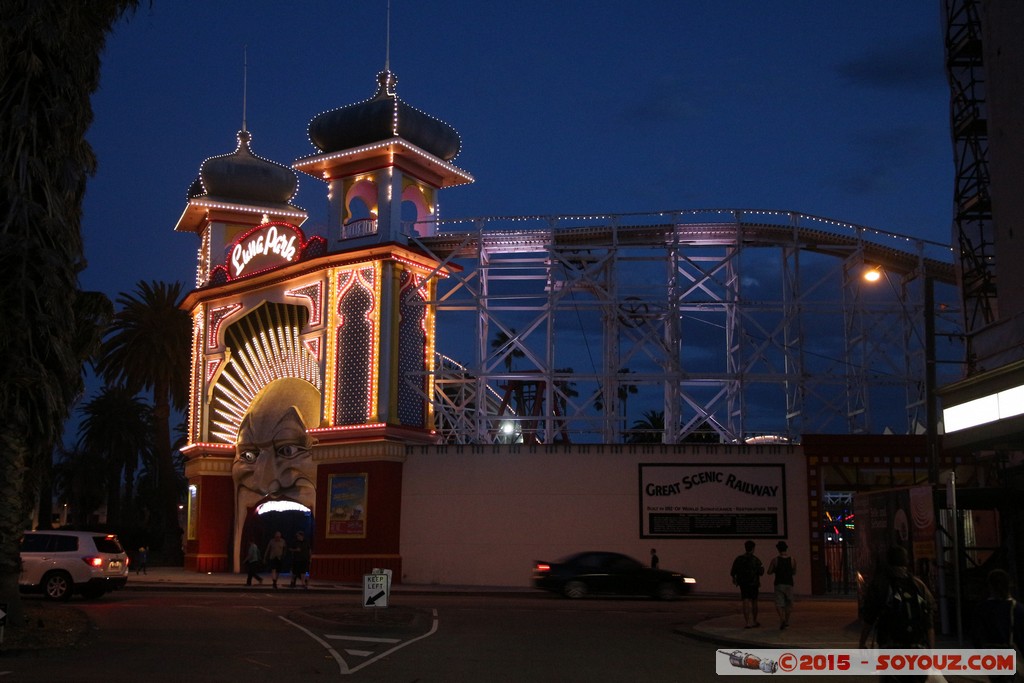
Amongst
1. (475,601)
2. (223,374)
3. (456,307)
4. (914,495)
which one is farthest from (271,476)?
(914,495)

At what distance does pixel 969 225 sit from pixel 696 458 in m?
10.5

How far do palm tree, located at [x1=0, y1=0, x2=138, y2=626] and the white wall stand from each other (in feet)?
59.9

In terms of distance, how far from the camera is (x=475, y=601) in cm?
2795

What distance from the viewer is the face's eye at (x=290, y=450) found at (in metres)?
39.3

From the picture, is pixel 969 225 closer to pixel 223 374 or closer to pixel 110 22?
pixel 110 22

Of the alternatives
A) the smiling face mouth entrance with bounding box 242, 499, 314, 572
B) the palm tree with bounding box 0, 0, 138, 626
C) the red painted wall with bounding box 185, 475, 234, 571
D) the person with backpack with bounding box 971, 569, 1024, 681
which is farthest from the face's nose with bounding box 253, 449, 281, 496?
the person with backpack with bounding box 971, 569, 1024, 681

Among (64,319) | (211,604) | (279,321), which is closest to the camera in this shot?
(64,319)

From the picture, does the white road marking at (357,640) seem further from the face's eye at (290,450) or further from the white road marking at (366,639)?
the face's eye at (290,450)

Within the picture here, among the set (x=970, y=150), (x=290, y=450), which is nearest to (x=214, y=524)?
(x=290, y=450)

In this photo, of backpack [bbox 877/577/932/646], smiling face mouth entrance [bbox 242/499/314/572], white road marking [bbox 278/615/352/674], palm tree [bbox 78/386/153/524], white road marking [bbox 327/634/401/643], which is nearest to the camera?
backpack [bbox 877/577/932/646]

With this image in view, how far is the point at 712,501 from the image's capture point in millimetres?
34688

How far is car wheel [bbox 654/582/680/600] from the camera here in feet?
96.6

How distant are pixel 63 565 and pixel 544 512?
48.8 feet

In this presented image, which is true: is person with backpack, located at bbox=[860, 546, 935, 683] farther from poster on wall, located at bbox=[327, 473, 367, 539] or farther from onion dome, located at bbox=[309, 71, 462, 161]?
onion dome, located at bbox=[309, 71, 462, 161]
